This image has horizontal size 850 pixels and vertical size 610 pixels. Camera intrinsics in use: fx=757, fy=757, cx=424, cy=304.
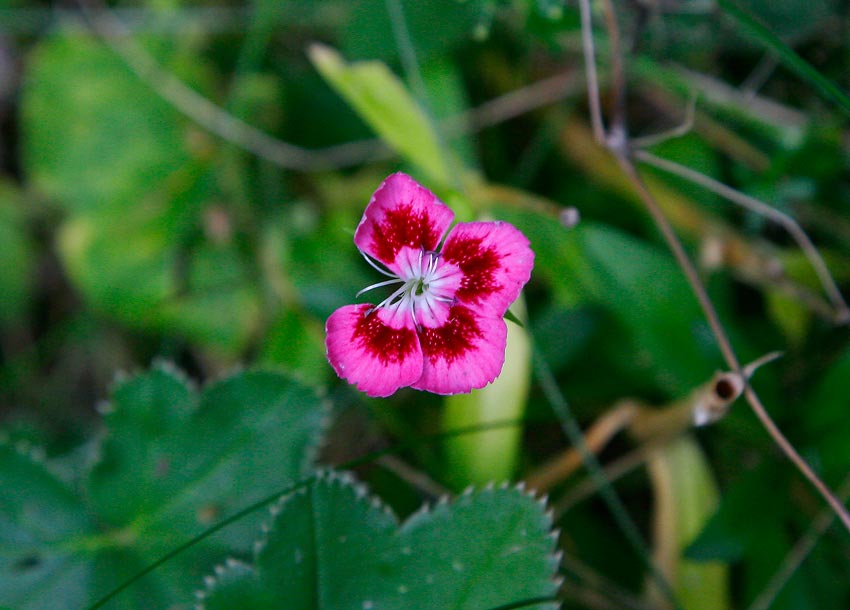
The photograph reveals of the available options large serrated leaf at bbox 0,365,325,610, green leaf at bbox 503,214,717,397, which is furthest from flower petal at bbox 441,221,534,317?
green leaf at bbox 503,214,717,397

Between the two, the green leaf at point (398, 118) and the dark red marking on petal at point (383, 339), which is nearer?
the dark red marking on petal at point (383, 339)

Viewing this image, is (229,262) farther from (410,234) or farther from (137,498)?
(410,234)

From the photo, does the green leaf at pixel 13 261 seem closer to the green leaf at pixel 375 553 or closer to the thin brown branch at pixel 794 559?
the green leaf at pixel 375 553

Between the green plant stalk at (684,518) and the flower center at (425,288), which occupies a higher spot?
the flower center at (425,288)

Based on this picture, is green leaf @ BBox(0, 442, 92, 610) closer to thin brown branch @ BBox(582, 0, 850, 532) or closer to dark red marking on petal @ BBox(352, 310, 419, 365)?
dark red marking on petal @ BBox(352, 310, 419, 365)

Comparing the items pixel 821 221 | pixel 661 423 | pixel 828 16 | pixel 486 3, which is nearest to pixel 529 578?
pixel 661 423

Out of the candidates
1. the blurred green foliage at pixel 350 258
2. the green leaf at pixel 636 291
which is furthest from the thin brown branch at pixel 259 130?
the green leaf at pixel 636 291
